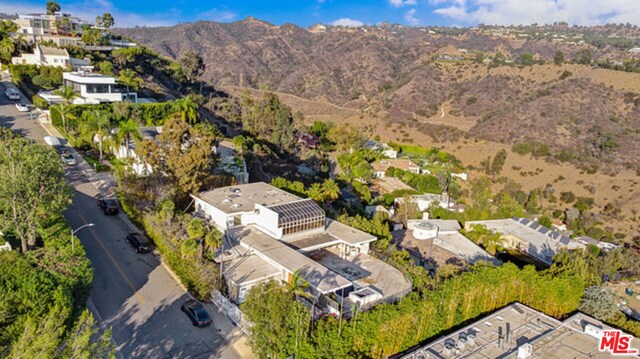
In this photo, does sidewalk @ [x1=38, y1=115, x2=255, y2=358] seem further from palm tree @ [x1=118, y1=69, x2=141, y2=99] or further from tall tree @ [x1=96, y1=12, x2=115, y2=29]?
tall tree @ [x1=96, y1=12, x2=115, y2=29]

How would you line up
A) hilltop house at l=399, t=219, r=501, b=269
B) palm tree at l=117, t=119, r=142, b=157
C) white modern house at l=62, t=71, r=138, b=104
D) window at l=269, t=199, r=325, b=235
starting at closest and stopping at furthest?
window at l=269, t=199, r=325, b=235
hilltop house at l=399, t=219, r=501, b=269
palm tree at l=117, t=119, r=142, b=157
white modern house at l=62, t=71, r=138, b=104

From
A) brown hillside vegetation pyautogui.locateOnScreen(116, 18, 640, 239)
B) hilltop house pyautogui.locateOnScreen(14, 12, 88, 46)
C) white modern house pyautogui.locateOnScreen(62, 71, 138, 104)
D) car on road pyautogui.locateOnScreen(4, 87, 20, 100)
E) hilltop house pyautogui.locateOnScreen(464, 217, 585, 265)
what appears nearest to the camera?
hilltop house pyautogui.locateOnScreen(464, 217, 585, 265)

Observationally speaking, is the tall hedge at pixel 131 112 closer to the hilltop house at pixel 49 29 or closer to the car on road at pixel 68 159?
the car on road at pixel 68 159

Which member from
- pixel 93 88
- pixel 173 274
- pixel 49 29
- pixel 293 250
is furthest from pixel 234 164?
pixel 49 29

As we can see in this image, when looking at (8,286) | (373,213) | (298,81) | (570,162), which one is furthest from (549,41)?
(8,286)

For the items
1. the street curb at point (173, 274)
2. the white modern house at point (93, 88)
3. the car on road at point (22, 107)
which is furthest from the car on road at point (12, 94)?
the street curb at point (173, 274)

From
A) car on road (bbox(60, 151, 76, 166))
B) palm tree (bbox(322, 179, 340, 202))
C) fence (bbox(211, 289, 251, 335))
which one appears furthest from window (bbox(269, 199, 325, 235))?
car on road (bbox(60, 151, 76, 166))

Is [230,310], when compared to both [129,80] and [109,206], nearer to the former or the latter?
[109,206]
